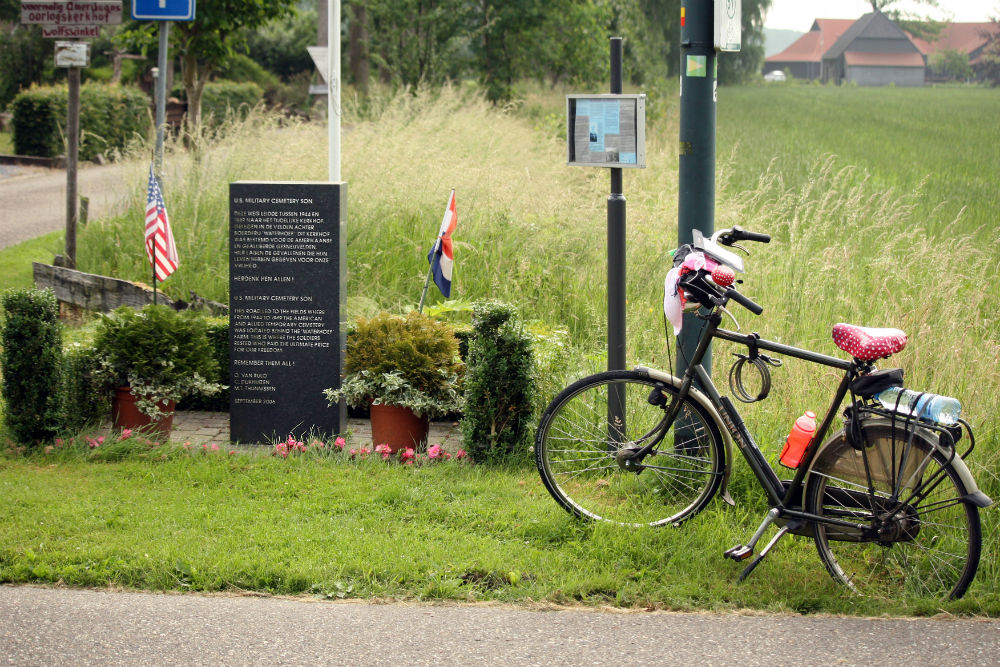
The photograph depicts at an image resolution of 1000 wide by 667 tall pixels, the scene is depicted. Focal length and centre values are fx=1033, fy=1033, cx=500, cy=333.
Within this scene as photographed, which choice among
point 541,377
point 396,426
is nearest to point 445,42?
point 541,377

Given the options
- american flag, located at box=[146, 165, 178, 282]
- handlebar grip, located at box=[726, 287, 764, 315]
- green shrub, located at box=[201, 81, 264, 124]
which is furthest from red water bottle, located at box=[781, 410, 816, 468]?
green shrub, located at box=[201, 81, 264, 124]

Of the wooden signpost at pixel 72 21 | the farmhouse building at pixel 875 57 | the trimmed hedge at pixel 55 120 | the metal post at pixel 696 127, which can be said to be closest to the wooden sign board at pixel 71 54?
the wooden signpost at pixel 72 21

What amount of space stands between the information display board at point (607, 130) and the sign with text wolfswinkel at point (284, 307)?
1578mm

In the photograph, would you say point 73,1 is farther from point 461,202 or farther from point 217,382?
point 217,382

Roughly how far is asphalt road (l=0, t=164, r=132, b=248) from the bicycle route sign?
2.25 m

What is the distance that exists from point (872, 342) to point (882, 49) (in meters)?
40.2

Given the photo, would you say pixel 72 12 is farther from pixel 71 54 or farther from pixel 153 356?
pixel 153 356

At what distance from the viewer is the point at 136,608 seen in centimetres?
412

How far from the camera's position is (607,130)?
562 centimetres

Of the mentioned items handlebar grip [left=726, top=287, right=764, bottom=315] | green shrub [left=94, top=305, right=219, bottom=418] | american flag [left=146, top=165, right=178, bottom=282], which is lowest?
green shrub [left=94, top=305, right=219, bottom=418]

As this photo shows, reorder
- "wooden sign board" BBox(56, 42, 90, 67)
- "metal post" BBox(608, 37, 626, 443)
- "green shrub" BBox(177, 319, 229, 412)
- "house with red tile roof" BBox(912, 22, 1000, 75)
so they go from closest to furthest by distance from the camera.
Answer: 1. "metal post" BBox(608, 37, 626, 443)
2. "green shrub" BBox(177, 319, 229, 412)
3. "wooden sign board" BBox(56, 42, 90, 67)
4. "house with red tile roof" BBox(912, 22, 1000, 75)

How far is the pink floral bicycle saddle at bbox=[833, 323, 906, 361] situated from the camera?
4.22m

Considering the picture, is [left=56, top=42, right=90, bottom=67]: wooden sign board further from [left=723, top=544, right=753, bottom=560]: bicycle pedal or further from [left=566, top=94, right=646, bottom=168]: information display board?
[left=723, top=544, right=753, bottom=560]: bicycle pedal

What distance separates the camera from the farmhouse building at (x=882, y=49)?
22.5 m
